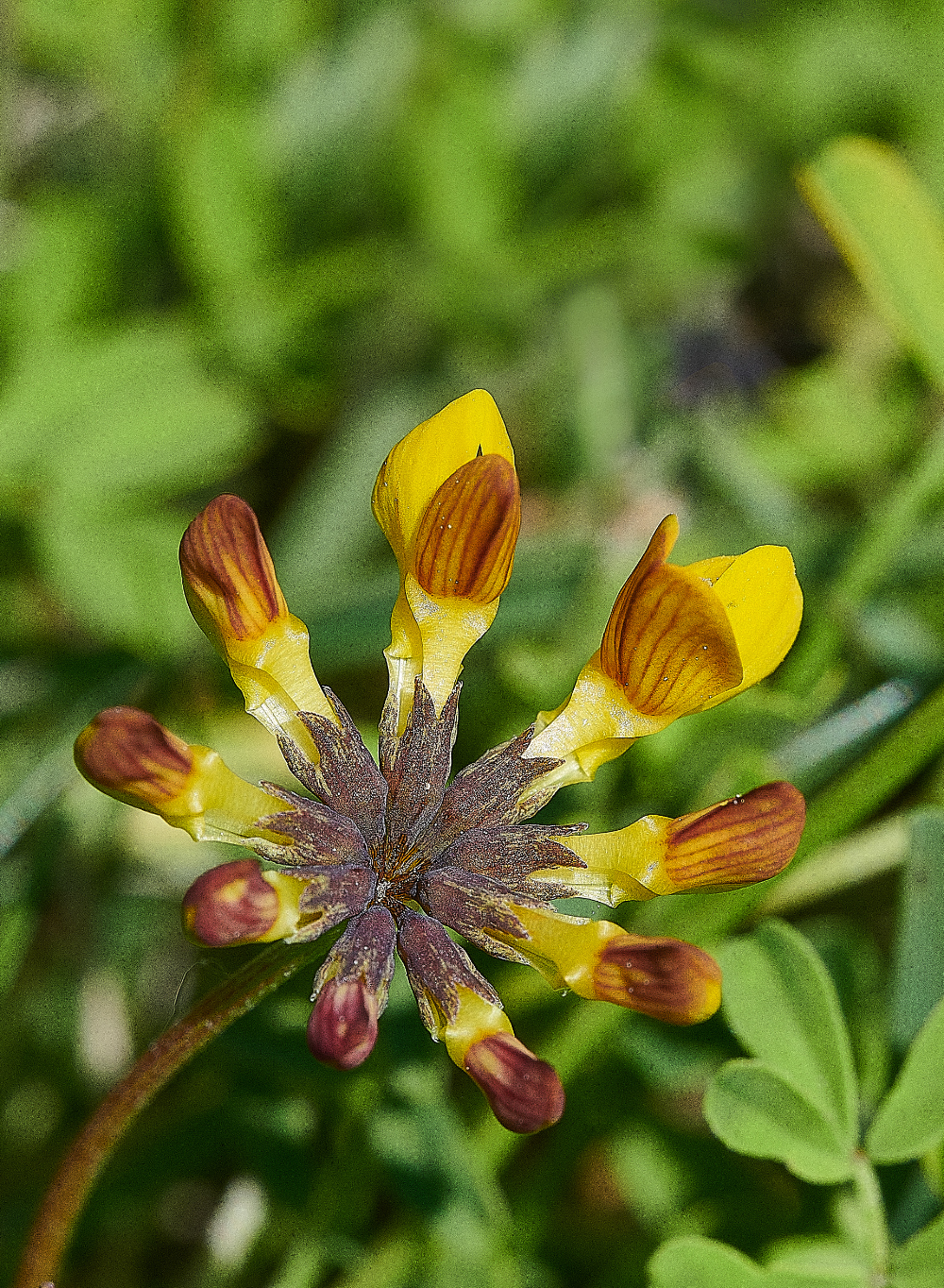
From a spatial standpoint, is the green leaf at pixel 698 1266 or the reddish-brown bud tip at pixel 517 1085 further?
the green leaf at pixel 698 1266

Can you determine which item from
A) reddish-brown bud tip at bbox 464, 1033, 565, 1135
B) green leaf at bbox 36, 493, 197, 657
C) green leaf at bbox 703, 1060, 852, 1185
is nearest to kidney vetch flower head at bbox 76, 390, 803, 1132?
reddish-brown bud tip at bbox 464, 1033, 565, 1135

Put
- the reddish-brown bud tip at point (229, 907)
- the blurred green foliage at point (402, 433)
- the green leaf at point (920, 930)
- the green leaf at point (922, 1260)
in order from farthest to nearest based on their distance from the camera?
1. the blurred green foliage at point (402, 433)
2. the green leaf at point (920, 930)
3. the green leaf at point (922, 1260)
4. the reddish-brown bud tip at point (229, 907)

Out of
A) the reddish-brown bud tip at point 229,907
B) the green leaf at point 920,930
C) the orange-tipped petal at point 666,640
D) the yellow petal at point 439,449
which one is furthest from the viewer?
the green leaf at point 920,930

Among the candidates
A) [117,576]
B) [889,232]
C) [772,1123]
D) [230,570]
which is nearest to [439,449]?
[230,570]

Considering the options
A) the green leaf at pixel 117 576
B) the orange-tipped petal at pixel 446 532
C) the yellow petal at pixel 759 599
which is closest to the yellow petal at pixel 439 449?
the orange-tipped petal at pixel 446 532

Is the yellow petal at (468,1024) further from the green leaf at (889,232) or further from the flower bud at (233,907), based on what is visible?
the green leaf at (889,232)
